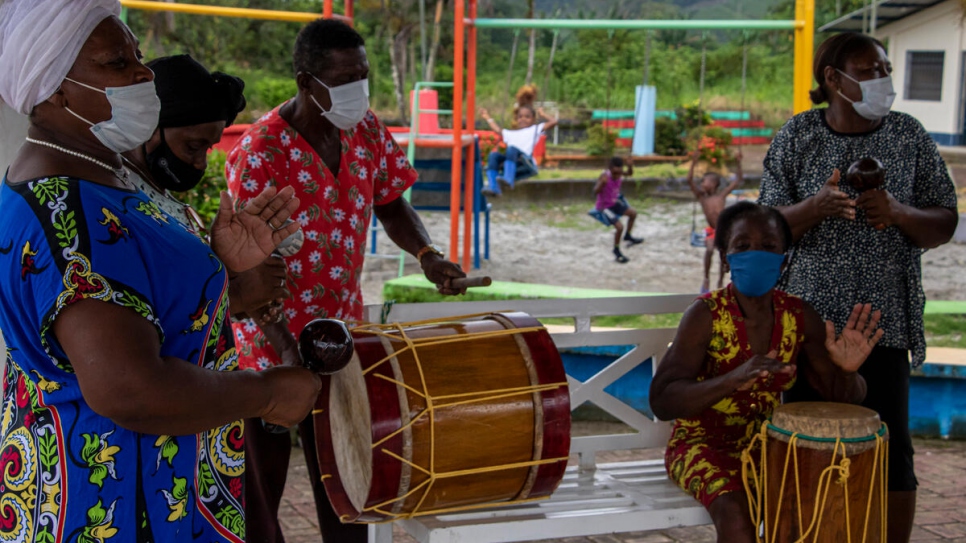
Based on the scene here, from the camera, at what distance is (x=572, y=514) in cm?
308

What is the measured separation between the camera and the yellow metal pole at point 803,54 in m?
6.96

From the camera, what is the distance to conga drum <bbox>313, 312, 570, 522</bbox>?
2.64 m

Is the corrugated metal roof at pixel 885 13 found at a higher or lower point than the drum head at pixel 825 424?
higher

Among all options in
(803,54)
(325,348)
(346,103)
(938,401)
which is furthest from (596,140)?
(325,348)

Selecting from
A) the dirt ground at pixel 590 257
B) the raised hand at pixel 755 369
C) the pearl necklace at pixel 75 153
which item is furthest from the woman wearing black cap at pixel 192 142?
the dirt ground at pixel 590 257

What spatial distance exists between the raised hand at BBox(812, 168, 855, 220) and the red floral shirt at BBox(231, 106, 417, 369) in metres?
1.38

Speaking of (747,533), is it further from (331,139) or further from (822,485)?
(331,139)

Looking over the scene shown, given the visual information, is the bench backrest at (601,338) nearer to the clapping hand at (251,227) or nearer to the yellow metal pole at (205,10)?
the clapping hand at (251,227)

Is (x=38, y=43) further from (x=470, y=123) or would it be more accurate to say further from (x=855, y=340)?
(x=470, y=123)

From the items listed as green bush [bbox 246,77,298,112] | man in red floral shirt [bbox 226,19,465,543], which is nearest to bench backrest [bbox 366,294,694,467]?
man in red floral shirt [bbox 226,19,465,543]

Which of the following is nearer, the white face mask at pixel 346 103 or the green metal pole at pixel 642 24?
the white face mask at pixel 346 103

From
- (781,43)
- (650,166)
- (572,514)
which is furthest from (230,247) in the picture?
(781,43)

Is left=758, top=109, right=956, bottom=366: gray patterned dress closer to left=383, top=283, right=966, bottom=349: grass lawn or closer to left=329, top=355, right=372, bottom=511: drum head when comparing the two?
left=329, top=355, right=372, bottom=511: drum head

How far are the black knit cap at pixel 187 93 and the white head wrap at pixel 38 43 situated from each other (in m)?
0.53
